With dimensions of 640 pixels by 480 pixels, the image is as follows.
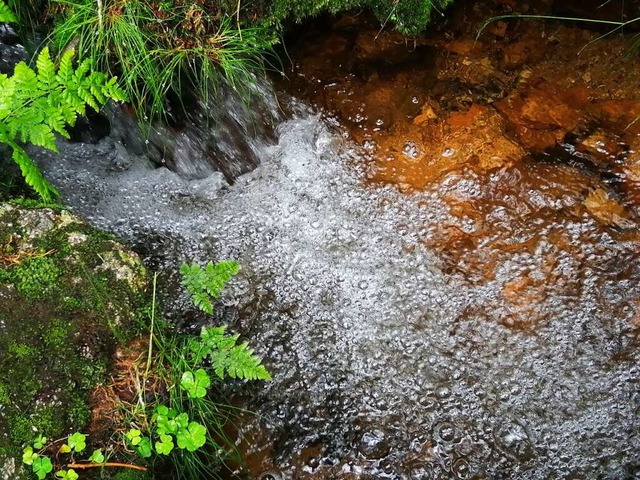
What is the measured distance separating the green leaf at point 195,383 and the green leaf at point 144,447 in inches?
10.4

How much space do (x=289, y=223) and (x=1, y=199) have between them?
1.65 meters

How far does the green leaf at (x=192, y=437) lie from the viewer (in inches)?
87.4

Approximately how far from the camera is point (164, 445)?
86.0 inches

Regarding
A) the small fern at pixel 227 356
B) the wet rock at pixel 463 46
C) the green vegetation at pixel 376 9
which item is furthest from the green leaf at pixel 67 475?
the wet rock at pixel 463 46

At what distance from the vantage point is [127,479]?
85.1 inches

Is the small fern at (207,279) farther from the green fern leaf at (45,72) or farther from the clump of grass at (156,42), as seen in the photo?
the clump of grass at (156,42)

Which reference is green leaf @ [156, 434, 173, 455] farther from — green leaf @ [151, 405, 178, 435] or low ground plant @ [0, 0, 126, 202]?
low ground plant @ [0, 0, 126, 202]

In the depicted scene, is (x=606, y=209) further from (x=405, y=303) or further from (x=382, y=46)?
(x=382, y=46)

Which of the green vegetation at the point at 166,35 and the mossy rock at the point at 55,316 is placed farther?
the green vegetation at the point at 166,35

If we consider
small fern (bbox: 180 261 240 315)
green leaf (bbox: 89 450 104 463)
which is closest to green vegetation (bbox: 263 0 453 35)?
small fern (bbox: 180 261 240 315)

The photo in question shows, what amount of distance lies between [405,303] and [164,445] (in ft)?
5.13

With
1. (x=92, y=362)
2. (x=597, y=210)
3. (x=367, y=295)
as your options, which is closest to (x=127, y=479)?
(x=92, y=362)

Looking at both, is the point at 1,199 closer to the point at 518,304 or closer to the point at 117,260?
the point at 117,260

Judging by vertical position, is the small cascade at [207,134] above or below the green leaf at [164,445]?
above
